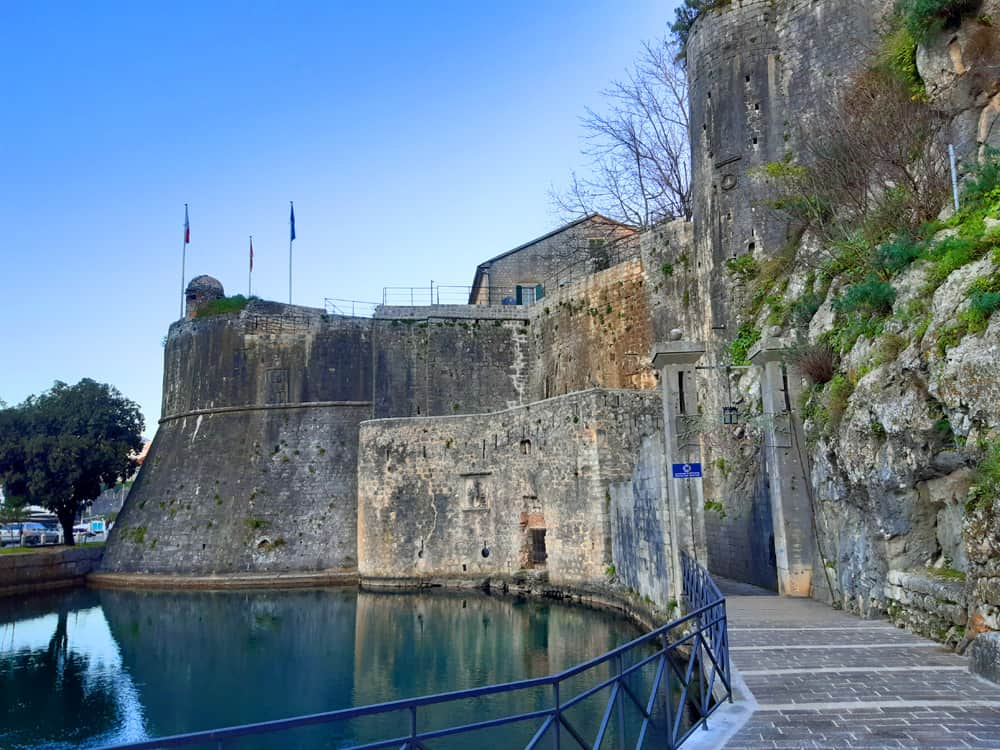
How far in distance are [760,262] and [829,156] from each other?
11.7ft

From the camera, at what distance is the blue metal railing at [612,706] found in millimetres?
3291

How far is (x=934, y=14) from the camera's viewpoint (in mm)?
13367

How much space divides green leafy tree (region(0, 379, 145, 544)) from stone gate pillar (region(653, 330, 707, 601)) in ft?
78.5

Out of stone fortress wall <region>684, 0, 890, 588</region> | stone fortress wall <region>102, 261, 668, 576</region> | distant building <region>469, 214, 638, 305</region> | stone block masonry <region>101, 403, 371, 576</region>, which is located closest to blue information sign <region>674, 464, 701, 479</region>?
stone fortress wall <region>684, 0, 890, 588</region>

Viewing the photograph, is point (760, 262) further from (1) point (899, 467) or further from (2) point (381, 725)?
(2) point (381, 725)

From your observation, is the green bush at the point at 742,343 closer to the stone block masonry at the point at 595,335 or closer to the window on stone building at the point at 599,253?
Result: the stone block masonry at the point at 595,335

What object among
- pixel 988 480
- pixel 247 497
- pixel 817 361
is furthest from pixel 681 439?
pixel 247 497

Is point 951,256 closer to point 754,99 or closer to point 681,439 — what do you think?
point 681,439

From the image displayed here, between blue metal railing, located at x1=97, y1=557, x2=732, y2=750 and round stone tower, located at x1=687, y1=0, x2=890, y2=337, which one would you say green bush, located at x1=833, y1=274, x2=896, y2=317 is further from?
round stone tower, located at x1=687, y1=0, x2=890, y2=337

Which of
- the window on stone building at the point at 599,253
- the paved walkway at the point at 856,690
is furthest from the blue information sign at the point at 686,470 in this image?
the window on stone building at the point at 599,253

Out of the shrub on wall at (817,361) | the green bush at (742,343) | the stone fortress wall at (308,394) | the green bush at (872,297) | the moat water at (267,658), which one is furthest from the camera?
the stone fortress wall at (308,394)

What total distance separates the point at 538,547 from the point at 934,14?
45.3 ft

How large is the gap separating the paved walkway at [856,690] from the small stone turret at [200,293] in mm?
24707

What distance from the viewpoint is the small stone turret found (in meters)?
28.7
